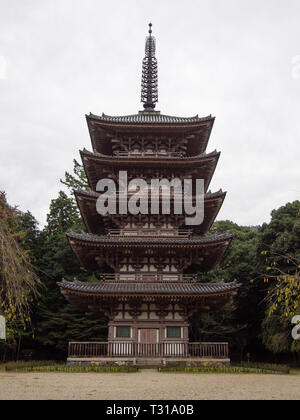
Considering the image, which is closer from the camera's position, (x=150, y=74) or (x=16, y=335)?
(x=16, y=335)

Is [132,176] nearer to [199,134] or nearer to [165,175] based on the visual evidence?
[165,175]

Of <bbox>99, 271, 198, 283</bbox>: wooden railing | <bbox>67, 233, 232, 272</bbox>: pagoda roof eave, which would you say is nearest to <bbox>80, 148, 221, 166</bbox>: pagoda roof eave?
<bbox>67, 233, 232, 272</bbox>: pagoda roof eave

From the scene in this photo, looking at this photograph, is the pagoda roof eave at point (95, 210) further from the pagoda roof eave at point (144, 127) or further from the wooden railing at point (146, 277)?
the pagoda roof eave at point (144, 127)

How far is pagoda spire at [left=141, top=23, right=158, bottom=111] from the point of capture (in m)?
32.7

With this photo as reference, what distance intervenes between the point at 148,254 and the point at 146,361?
5.95m

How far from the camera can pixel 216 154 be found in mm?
24188

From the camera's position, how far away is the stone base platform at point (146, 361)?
20.9 m

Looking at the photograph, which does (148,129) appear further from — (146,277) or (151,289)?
(151,289)

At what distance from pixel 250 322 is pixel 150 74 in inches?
948

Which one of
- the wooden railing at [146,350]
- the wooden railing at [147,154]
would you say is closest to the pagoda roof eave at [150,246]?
the wooden railing at [146,350]

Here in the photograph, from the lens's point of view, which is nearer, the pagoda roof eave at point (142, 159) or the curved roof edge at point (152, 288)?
the curved roof edge at point (152, 288)

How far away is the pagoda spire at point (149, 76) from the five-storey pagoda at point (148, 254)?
690 cm

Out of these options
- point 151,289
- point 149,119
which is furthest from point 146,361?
point 149,119
